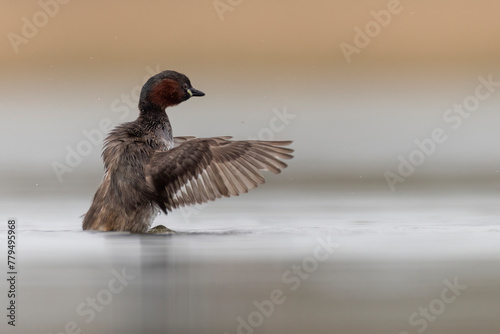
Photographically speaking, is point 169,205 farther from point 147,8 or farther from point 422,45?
point 422,45

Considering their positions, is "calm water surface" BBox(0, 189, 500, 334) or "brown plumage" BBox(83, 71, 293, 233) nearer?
"calm water surface" BBox(0, 189, 500, 334)

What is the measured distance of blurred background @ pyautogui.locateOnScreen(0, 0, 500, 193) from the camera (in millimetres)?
15008

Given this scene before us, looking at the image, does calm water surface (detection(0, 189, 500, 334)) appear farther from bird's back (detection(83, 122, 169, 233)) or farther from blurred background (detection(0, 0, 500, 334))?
bird's back (detection(83, 122, 169, 233))

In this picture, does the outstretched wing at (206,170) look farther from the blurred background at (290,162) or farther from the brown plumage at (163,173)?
the blurred background at (290,162)

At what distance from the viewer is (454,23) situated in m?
17.5

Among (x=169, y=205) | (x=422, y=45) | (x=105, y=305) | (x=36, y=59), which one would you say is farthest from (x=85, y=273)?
(x=422, y=45)

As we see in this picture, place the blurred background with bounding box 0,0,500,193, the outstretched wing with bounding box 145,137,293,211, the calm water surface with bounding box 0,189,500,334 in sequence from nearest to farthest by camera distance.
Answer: the calm water surface with bounding box 0,189,500,334, the outstretched wing with bounding box 145,137,293,211, the blurred background with bounding box 0,0,500,193

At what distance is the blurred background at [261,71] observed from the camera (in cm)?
1501

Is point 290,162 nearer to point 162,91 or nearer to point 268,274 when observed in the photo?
point 162,91

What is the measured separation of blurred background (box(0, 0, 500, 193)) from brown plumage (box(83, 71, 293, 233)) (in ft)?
17.7

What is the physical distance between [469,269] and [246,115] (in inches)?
388

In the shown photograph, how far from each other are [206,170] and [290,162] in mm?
5551

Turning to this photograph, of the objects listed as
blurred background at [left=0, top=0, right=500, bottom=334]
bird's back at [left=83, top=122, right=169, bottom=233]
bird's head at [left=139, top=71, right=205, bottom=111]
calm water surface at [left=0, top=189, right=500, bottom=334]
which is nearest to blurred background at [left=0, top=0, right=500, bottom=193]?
blurred background at [left=0, top=0, right=500, bottom=334]

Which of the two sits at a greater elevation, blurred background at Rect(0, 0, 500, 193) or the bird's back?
blurred background at Rect(0, 0, 500, 193)
